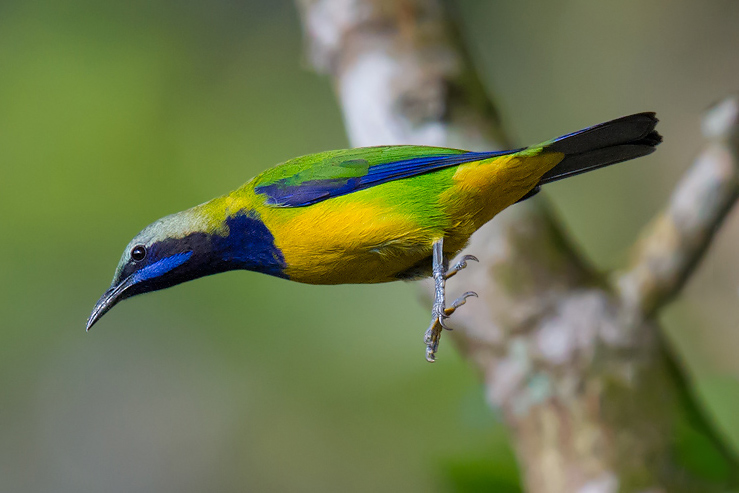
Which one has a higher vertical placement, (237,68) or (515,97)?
(237,68)

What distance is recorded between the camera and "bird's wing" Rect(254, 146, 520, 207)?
3055 millimetres

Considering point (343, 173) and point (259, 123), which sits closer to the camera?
point (343, 173)

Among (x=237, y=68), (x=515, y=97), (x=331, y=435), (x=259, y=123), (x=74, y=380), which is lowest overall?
(x=331, y=435)

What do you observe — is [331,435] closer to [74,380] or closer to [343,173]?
[74,380]

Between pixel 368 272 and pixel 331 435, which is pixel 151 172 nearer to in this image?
pixel 331 435

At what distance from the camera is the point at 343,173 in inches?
122

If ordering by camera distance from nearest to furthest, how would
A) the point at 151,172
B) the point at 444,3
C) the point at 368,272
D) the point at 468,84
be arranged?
the point at 368,272
the point at 468,84
the point at 444,3
the point at 151,172

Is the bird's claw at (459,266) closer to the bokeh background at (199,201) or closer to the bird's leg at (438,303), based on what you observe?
the bird's leg at (438,303)

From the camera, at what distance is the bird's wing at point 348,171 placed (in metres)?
3.05

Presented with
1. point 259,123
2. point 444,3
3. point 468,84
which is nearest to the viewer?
point 468,84

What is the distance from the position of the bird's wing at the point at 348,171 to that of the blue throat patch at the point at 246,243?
12 cm

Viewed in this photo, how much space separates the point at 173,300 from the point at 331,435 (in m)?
2.19

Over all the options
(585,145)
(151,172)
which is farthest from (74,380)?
(585,145)

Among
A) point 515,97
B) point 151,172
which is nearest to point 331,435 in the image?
point 151,172
